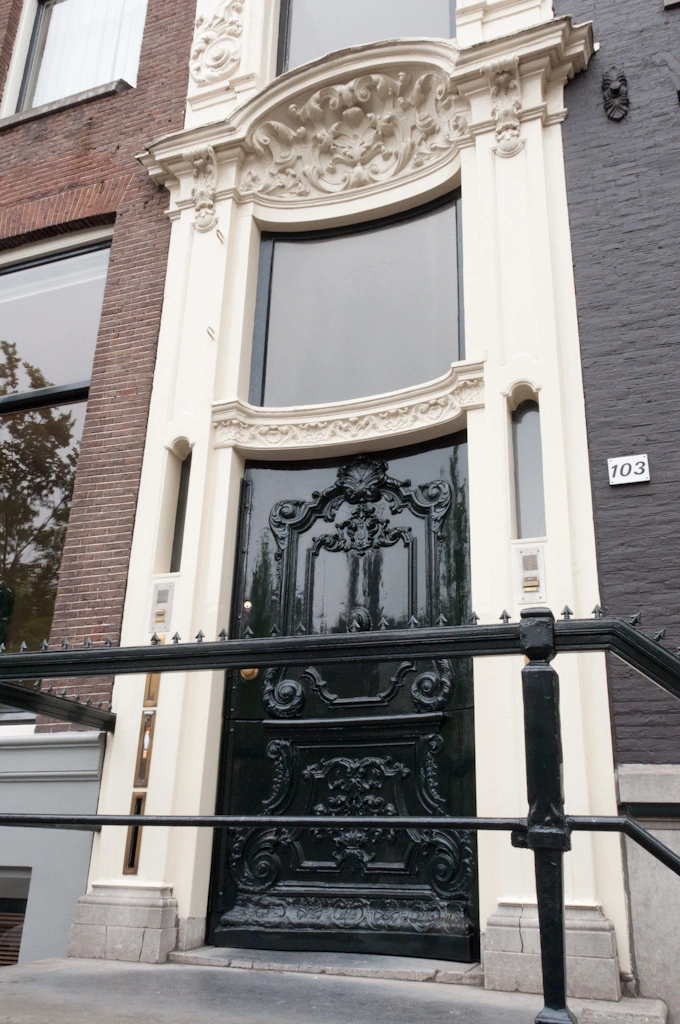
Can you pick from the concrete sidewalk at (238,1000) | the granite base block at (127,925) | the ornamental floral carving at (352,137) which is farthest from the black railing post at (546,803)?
the ornamental floral carving at (352,137)

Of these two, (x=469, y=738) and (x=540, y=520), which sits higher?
(x=540, y=520)

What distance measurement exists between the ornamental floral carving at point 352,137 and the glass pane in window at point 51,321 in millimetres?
1708

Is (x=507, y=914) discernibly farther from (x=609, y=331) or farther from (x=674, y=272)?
(x=674, y=272)

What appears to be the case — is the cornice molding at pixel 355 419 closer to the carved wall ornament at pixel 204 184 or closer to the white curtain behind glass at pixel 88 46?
the carved wall ornament at pixel 204 184

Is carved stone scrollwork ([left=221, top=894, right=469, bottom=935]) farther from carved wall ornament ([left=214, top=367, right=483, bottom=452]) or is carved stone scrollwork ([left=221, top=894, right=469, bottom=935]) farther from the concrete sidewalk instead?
carved wall ornament ([left=214, top=367, right=483, bottom=452])

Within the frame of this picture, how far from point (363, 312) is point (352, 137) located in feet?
5.06

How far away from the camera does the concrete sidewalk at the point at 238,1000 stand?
3.04 m

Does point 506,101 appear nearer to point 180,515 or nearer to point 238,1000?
point 180,515

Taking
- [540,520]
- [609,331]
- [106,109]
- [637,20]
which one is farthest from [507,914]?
[106,109]

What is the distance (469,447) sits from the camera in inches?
211

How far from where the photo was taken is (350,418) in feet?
19.3

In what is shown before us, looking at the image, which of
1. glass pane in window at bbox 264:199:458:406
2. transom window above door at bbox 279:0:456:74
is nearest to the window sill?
transom window above door at bbox 279:0:456:74

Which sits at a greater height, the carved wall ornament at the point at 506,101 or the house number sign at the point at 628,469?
the carved wall ornament at the point at 506,101

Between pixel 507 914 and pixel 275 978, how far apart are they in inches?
45.2
